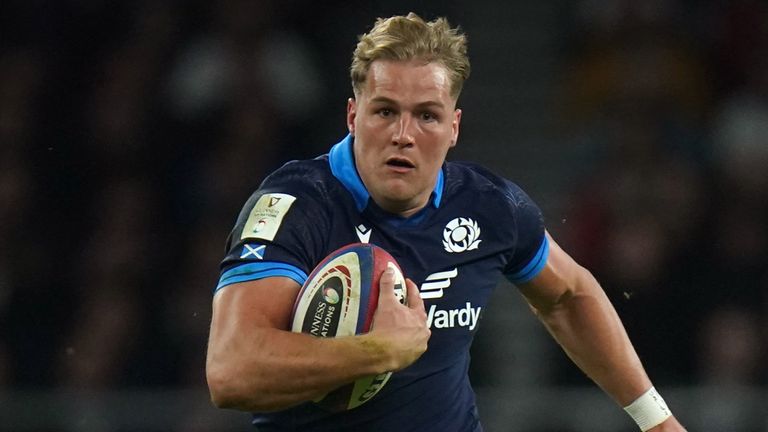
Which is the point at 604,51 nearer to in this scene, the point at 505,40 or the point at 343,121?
the point at 505,40

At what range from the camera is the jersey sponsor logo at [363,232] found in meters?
4.29

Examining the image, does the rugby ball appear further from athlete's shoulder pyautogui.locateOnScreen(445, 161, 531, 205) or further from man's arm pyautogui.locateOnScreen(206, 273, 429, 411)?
athlete's shoulder pyautogui.locateOnScreen(445, 161, 531, 205)

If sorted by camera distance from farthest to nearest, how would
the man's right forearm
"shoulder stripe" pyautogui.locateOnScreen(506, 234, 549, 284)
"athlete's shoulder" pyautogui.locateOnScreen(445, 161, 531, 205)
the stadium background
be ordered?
the stadium background → "shoulder stripe" pyautogui.locateOnScreen(506, 234, 549, 284) → "athlete's shoulder" pyautogui.locateOnScreen(445, 161, 531, 205) → the man's right forearm

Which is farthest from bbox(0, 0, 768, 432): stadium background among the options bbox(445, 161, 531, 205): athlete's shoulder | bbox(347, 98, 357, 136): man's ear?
bbox(347, 98, 357, 136): man's ear

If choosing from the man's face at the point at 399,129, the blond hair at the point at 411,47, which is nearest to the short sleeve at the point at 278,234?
the man's face at the point at 399,129

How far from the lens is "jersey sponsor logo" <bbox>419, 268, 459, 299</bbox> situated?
4.39 meters

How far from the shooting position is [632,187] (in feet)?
27.9

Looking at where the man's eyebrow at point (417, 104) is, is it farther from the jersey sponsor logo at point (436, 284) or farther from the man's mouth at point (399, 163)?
the jersey sponsor logo at point (436, 284)

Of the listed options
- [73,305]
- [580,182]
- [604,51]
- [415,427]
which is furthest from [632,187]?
[415,427]

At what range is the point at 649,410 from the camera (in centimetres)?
499

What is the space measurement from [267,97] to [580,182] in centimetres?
209

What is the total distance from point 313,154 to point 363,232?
483 cm

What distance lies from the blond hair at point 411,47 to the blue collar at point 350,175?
0.20 metres

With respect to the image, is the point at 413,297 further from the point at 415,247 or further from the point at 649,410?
the point at 649,410
